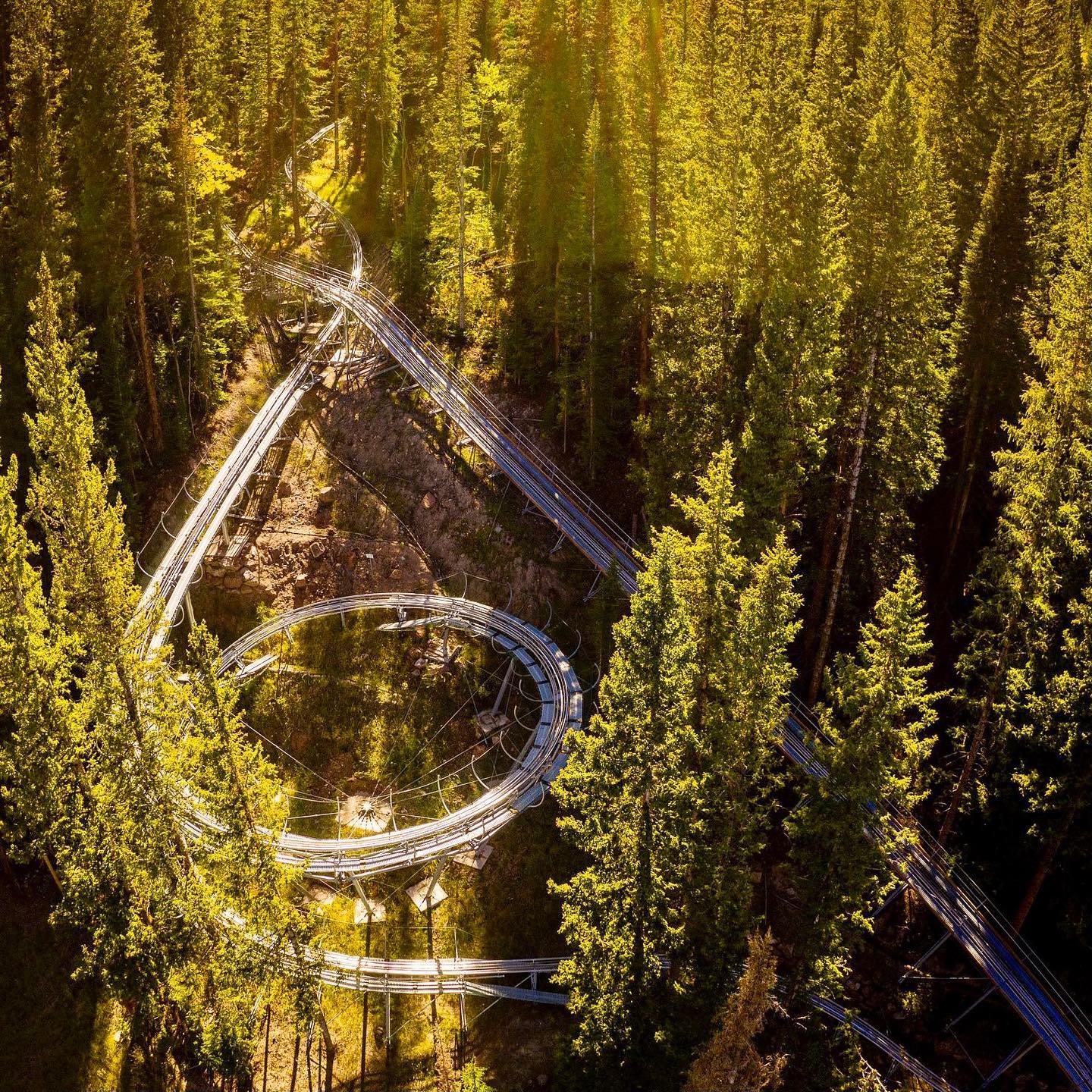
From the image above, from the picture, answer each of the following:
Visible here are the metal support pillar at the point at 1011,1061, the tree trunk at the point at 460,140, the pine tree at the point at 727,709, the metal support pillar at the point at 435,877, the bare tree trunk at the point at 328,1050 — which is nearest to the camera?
the pine tree at the point at 727,709

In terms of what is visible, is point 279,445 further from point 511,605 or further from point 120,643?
point 120,643

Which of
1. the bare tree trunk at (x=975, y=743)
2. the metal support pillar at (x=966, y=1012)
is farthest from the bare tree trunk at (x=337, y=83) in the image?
the metal support pillar at (x=966, y=1012)

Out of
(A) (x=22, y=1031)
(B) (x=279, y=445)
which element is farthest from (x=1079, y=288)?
(A) (x=22, y=1031)

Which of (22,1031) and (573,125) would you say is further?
(573,125)

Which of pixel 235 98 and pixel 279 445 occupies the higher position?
pixel 235 98

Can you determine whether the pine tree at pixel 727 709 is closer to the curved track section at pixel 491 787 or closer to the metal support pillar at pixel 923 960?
the metal support pillar at pixel 923 960

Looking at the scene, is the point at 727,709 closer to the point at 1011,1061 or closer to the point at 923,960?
the point at 923,960
